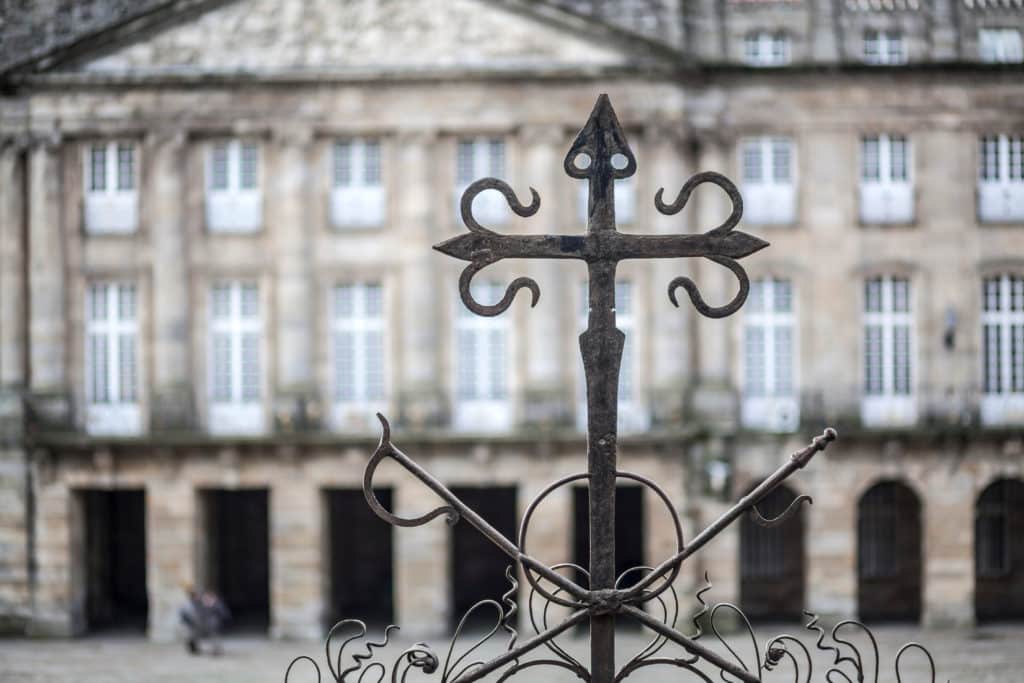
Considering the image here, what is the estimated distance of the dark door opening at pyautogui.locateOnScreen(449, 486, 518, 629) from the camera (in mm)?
36625

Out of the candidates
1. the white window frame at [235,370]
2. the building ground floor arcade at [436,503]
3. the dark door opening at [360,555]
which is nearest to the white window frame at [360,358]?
the building ground floor arcade at [436,503]

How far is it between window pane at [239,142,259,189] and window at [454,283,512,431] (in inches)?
219

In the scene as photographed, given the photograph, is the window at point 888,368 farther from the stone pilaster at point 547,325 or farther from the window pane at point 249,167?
the window pane at point 249,167

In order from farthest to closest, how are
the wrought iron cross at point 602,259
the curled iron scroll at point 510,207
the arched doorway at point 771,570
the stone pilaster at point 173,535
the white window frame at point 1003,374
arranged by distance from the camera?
the arched doorway at point 771,570, the white window frame at point 1003,374, the stone pilaster at point 173,535, the wrought iron cross at point 602,259, the curled iron scroll at point 510,207

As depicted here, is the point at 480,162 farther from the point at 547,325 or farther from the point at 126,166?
the point at 126,166

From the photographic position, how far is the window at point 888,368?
110ft

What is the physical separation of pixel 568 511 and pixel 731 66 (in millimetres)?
10516

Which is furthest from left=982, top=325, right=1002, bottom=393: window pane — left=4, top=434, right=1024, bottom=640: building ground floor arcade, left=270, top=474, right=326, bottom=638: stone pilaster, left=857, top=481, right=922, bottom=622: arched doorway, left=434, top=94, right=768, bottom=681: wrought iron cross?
left=434, top=94, right=768, bottom=681: wrought iron cross

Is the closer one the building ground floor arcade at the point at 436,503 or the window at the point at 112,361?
the building ground floor arcade at the point at 436,503

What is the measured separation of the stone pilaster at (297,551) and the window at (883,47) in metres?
16.1

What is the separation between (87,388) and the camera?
33438 mm

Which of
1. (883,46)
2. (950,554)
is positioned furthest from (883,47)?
(950,554)

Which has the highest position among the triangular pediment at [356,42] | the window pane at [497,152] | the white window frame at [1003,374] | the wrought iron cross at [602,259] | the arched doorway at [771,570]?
the triangular pediment at [356,42]

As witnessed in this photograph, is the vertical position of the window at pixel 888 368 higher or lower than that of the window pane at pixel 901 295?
lower
